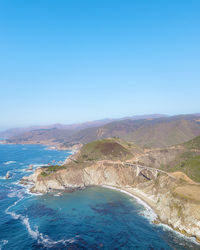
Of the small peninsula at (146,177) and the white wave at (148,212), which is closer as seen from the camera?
the small peninsula at (146,177)

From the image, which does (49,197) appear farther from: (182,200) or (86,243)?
(182,200)

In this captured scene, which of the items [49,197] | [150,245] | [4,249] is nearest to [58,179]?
[49,197]

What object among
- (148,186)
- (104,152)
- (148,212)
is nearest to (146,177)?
(148,186)

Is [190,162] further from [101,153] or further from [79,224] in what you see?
[79,224]

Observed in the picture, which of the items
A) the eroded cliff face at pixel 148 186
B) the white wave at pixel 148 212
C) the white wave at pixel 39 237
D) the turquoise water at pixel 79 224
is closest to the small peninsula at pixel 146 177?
the eroded cliff face at pixel 148 186

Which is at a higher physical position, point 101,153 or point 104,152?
point 104,152

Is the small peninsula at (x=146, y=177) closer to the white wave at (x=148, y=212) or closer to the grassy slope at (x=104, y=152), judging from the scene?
the grassy slope at (x=104, y=152)
